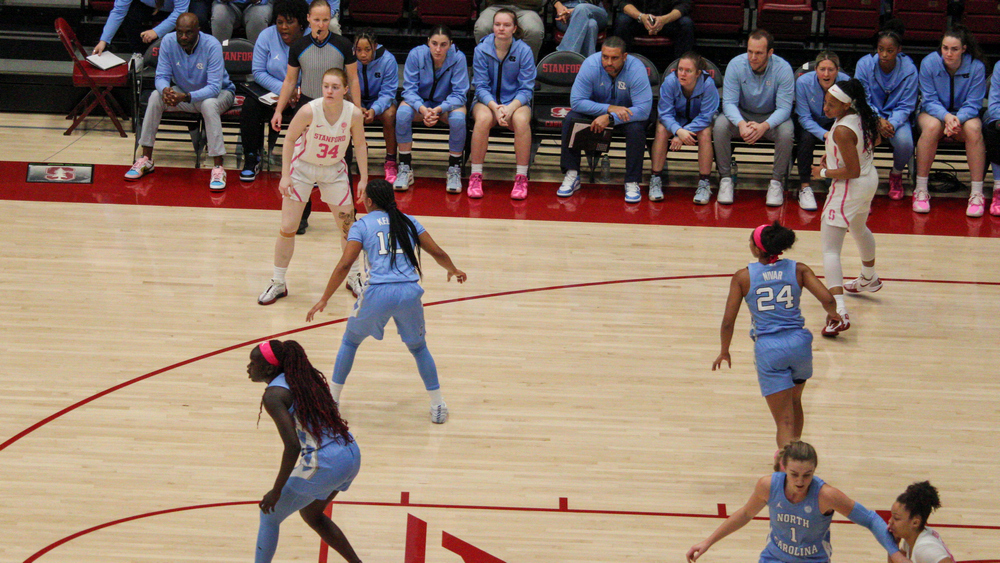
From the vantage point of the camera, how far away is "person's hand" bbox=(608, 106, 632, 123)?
976 cm

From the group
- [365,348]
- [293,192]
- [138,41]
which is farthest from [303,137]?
[138,41]

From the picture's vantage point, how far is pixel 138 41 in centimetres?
1134

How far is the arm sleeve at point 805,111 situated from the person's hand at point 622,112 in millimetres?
1684

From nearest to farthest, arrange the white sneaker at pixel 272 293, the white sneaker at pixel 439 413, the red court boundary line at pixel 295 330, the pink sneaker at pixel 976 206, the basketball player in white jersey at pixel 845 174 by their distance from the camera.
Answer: the red court boundary line at pixel 295 330 → the white sneaker at pixel 439 413 → the basketball player in white jersey at pixel 845 174 → the white sneaker at pixel 272 293 → the pink sneaker at pixel 976 206

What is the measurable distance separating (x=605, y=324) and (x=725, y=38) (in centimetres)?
598

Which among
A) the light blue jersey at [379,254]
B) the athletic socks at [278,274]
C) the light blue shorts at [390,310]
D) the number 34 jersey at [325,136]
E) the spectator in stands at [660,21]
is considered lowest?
the athletic socks at [278,274]

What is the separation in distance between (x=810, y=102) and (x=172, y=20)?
6860 mm

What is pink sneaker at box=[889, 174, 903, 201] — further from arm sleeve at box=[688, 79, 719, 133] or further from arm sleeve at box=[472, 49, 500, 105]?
arm sleeve at box=[472, 49, 500, 105]

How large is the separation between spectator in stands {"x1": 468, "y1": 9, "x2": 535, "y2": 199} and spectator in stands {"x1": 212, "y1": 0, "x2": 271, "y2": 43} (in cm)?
262

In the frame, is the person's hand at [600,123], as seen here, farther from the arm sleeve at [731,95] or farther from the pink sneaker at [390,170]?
the pink sneaker at [390,170]

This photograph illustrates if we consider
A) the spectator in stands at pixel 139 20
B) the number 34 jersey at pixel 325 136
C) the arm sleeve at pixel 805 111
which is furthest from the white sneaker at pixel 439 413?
the spectator in stands at pixel 139 20

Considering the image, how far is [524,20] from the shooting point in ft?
Answer: 36.0

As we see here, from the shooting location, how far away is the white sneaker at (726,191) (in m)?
9.81

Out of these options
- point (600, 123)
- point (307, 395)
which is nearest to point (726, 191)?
point (600, 123)
